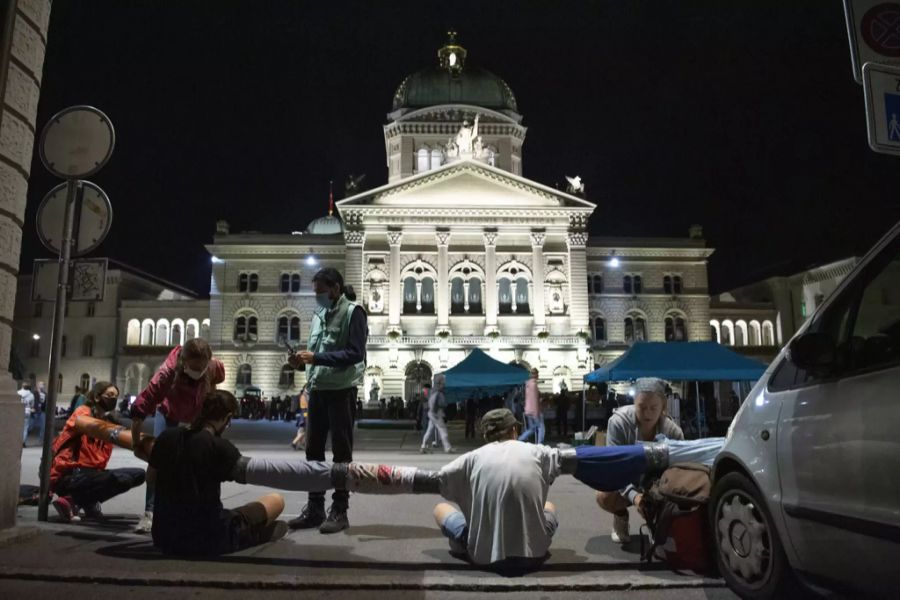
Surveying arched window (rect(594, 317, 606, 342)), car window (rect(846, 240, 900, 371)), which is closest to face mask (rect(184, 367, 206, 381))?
car window (rect(846, 240, 900, 371))

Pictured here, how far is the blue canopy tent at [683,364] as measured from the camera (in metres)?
17.0

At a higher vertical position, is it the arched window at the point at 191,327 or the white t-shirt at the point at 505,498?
the arched window at the point at 191,327

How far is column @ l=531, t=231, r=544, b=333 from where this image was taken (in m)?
42.2

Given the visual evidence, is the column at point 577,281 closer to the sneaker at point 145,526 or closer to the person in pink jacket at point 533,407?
the person in pink jacket at point 533,407

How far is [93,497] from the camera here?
6.28 meters

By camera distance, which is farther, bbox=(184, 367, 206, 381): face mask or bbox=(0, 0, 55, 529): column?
bbox=(184, 367, 206, 381): face mask

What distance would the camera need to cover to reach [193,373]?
5980mm

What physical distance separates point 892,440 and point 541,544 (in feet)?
Result: 7.83

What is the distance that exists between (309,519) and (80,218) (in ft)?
12.7

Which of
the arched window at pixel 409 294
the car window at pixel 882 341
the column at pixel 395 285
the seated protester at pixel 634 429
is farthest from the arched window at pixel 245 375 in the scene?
the car window at pixel 882 341

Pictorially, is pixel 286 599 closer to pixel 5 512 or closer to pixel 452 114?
pixel 5 512

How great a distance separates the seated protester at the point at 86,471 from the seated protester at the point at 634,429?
4354mm

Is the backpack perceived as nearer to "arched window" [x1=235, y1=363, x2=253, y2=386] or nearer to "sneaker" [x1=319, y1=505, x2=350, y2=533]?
"sneaker" [x1=319, y1=505, x2=350, y2=533]

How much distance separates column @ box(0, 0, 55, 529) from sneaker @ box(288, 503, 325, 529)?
2.24 meters
